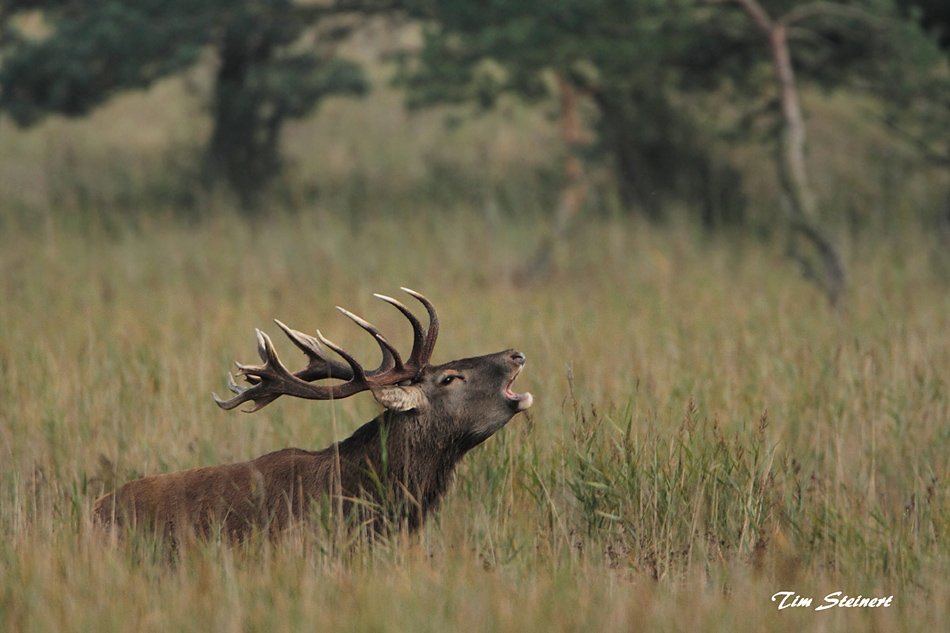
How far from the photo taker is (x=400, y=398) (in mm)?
4051

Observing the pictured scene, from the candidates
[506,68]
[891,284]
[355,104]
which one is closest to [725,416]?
[891,284]

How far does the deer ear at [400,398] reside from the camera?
13.2 feet

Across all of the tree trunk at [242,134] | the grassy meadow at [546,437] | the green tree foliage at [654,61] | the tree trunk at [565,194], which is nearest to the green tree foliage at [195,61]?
the tree trunk at [242,134]

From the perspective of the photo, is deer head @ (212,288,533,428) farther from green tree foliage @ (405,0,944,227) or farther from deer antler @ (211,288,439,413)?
green tree foliage @ (405,0,944,227)

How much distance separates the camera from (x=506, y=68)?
40.6ft

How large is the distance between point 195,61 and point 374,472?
39.2ft

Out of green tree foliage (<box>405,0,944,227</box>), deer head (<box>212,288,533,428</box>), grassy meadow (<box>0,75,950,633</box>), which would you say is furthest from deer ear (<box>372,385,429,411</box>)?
green tree foliage (<box>405,0,944,227</box>)

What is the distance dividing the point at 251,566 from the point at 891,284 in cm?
877

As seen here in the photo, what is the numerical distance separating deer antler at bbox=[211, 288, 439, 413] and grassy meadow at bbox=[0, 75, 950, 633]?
2.00 feet

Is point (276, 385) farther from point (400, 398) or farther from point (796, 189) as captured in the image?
point (796, 189)

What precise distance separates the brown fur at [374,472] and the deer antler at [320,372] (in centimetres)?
8

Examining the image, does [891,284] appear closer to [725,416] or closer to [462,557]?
[725,416]

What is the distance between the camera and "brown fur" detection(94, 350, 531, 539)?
3959mm
